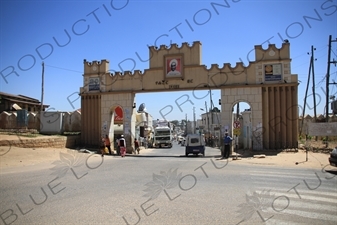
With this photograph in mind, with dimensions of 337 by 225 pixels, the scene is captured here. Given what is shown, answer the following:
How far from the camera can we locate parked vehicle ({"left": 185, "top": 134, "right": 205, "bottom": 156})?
27.6 m

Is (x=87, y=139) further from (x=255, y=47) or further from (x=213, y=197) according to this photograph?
(x=213, y=197)

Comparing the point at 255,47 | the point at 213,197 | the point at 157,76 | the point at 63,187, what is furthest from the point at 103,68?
the point at 213,197

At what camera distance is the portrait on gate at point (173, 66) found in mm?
28891

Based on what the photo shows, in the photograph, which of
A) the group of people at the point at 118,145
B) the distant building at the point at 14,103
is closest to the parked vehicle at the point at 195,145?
the group of people at the point at 118,145

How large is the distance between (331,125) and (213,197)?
16311 millimetres

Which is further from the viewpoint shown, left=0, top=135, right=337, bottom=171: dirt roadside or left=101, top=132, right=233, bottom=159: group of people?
left=101, top=132, right=233, bottom=159: group of people

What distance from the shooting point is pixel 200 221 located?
21.8 ft

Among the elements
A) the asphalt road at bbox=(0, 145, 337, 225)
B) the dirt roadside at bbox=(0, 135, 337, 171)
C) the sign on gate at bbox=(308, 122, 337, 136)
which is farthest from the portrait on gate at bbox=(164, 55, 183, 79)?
the asphalt road at bbox=(0, 145, 337, 225)

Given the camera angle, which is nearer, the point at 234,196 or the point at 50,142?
the point at 234,196

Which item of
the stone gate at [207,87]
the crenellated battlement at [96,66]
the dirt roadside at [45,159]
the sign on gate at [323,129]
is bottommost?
the dirt roadside at [45,159]

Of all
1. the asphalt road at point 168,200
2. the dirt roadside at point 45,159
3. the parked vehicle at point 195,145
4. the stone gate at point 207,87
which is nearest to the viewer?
the asphalt road at point 168,200

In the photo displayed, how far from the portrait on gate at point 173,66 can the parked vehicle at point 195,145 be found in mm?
5671

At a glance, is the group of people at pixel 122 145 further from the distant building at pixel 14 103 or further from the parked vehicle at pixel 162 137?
the distant building at pixel 14 103

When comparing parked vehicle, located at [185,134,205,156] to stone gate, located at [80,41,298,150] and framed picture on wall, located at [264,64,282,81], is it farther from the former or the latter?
framed picture on wall, located at [264,64,282,81]
